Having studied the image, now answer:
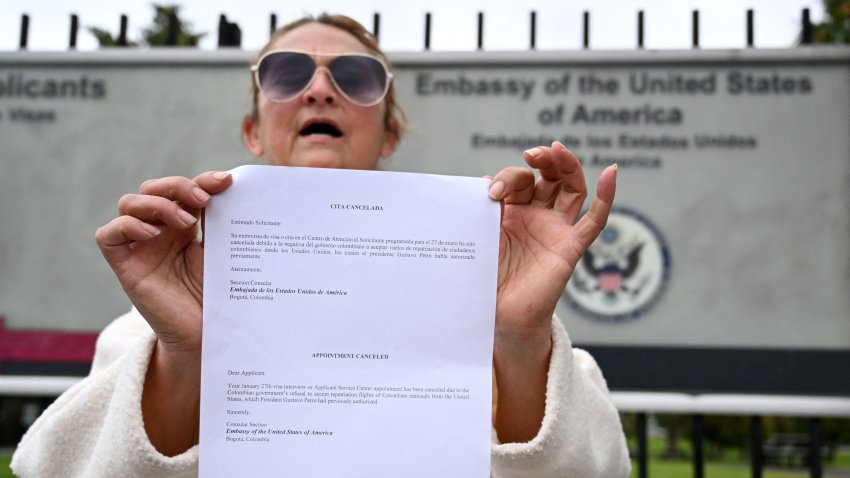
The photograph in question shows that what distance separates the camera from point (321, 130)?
1424mm

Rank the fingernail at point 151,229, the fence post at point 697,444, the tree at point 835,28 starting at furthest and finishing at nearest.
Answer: the tree at point 835,28 → the fence post at point 697,444 → the fingernail at point 151,229

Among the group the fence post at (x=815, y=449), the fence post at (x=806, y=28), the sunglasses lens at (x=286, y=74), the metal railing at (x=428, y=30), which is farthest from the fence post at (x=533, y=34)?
the fence post at (x=815, y=449)

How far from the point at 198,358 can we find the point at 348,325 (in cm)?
23

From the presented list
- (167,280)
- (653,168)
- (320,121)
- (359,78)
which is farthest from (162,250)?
(653,168)

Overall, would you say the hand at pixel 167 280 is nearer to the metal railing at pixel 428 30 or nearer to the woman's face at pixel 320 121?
the woman's face at pixel 320 121

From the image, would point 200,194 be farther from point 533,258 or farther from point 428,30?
point 428,30

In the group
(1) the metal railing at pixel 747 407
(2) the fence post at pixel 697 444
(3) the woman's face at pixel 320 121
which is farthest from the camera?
(2) the fence post at pixel 697 444

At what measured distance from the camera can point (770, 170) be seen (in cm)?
291

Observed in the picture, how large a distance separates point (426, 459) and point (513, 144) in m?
2.15

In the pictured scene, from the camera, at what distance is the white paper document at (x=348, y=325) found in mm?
993

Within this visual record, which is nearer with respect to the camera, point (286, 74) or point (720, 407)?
point (286, 74)

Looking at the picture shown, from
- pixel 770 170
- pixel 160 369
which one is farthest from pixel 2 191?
pixel 770 170

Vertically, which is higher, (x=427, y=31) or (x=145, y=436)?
(x=427, y=31)

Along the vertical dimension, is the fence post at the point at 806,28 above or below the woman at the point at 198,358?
above
